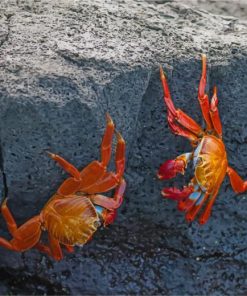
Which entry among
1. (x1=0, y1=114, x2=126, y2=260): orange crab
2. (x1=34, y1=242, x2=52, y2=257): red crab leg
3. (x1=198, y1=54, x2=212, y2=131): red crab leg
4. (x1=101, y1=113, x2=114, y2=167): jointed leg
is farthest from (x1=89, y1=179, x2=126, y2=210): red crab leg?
(x1=198, y1=54, x2=212, y2=131): red crab leg

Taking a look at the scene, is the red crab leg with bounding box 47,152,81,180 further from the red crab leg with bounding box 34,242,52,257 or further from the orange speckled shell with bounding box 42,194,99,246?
the red crab leg with bounding box 34,242,52,257

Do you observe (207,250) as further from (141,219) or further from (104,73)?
(104,73)

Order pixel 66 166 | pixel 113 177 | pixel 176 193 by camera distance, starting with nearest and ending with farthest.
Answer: pixel 66 166 → pixel 113 177 → pixel 176 193

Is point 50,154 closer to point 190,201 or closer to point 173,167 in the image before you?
point 173,167

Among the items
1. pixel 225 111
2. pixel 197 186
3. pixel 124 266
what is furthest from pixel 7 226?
pixel 225 111

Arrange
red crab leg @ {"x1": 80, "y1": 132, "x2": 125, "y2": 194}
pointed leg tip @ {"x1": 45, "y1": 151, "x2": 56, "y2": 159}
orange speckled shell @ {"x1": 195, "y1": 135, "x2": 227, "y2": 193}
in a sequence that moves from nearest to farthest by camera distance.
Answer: pointed leg tip @ {"x1": 45, "y1": 151, "x2": 56, "y2": 159} < red crab leg @ {"x1": 80, "y1": 132, "x2": 125, "y2": 194} < orange speckled shell @ {"x1": 195, "y1": 135, "x2": 227, "y2": 193}

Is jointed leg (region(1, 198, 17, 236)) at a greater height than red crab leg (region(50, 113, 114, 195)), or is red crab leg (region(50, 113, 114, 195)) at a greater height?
red crab leg (region(50, 113, 114, 195))

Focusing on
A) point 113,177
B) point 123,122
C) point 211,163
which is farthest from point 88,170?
point 211,163

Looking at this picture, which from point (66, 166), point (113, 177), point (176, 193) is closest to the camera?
point (66, 166)
